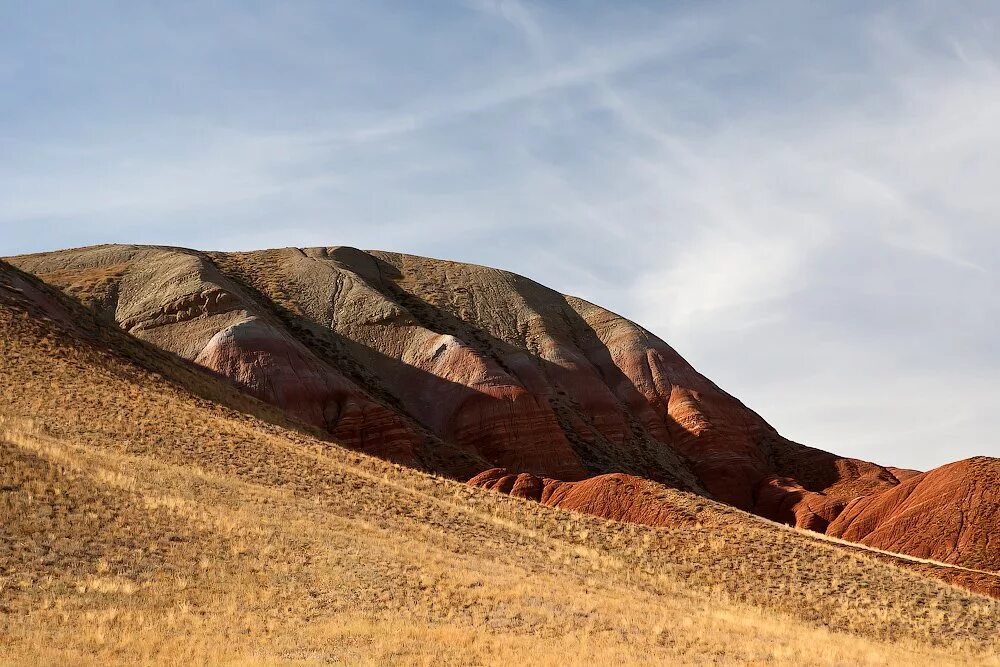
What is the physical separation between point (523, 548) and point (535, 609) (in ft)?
25.9

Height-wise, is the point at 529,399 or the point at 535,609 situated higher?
the point at 529,399

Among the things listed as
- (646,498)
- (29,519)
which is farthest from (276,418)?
(29,519)

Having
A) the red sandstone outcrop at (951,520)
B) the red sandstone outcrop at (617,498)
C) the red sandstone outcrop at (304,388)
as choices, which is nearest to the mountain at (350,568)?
the red sandstone outcrop at (617,498)

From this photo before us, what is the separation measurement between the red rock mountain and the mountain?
395 inches

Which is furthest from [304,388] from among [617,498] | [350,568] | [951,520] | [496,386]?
[350,568]

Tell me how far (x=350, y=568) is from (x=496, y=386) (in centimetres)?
4462

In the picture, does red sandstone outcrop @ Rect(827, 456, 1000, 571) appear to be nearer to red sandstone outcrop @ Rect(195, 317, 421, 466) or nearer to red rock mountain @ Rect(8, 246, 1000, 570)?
red rock mountain @ Rect(8, 246, 1000, 570)

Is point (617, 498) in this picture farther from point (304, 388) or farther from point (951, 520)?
point (304, 388)

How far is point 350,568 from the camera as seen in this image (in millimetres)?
23359

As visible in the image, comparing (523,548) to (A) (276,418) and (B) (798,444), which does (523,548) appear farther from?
(B) (798,444)

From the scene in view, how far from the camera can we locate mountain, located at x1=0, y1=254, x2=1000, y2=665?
18125 millimetres

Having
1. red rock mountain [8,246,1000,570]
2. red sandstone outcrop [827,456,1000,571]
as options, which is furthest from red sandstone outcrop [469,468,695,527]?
red sandstone outcrop [827,456,1000,571]

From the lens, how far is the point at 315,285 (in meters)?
79.3

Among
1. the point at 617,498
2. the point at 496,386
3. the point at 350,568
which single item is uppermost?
the point at 496,386
